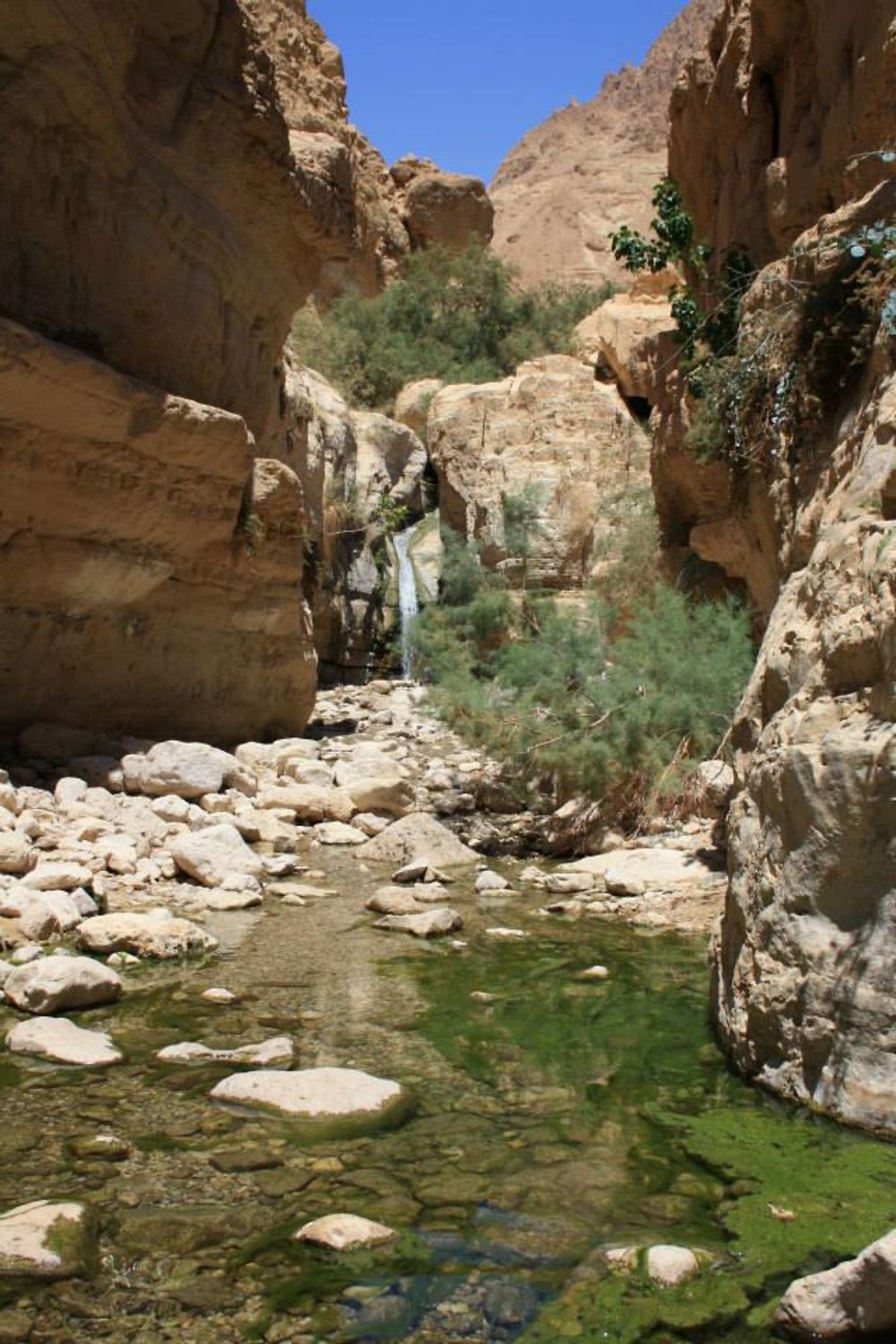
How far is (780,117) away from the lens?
1114 cm

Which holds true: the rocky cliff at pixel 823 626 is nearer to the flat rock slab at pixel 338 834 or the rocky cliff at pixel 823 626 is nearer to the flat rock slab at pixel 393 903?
the flat rock slab at pixel 393 903

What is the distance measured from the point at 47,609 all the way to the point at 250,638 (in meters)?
2.70

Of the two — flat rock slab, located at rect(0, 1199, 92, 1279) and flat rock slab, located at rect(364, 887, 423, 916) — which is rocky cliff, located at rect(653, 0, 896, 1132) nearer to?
flat rock slab, located at rect(0, 1199, 92, 1279)

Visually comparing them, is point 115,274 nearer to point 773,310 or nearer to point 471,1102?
point 773,310

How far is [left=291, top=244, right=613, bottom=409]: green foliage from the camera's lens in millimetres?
30547

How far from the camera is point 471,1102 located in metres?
4.29

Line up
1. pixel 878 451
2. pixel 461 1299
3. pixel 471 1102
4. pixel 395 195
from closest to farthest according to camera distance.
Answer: pixel 461 1299
pixel 471 1102
pixel 878 451
pixel 395 195

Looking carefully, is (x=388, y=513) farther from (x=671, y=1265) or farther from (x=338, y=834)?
(x=671, y=1265)

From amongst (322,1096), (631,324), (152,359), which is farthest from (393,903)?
(631,324)

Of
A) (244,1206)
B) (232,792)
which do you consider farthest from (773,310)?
(232,792)

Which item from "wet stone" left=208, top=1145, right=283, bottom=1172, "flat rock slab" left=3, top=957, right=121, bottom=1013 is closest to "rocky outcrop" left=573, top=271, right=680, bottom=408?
"flat rock slab" left=3, top=957, right=121, bottom=1013

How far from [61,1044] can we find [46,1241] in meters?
1.56

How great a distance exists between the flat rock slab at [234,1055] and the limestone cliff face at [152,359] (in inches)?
243

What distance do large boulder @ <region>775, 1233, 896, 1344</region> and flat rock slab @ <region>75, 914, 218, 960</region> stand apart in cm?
409
